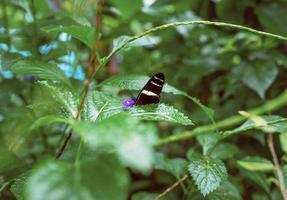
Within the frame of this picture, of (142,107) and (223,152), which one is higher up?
(142,107)

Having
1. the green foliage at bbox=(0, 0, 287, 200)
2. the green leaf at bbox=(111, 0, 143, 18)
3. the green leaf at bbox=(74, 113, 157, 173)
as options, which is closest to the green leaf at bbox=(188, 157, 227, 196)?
the green foliage at bbox=(0, 0, 287, 200)

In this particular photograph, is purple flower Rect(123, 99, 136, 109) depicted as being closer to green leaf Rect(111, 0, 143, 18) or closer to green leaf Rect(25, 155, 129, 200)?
green leaf Rect(25, 155, 129, 200)

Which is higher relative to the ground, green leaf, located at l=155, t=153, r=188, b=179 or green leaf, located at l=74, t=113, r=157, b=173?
green leaf, located at l=74, t=113, r=157, b=173

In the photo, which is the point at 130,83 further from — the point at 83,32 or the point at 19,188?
the point at 19,188

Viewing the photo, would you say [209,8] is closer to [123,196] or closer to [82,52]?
[82,52]

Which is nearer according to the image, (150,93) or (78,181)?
(78,181)

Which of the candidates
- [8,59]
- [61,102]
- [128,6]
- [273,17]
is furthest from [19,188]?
[273,17]

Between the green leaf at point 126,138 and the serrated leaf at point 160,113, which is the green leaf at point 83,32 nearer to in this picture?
the serrated leaf at point 160,113
